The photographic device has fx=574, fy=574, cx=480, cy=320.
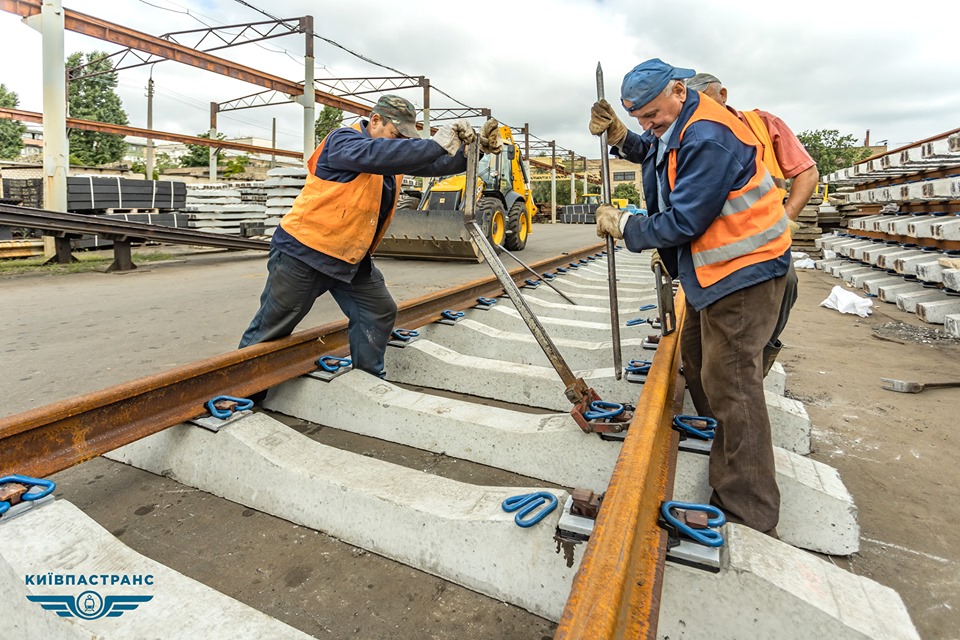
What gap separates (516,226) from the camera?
12.9 m

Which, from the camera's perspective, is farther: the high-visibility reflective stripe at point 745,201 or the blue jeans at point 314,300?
the blue jeans at point 314,300

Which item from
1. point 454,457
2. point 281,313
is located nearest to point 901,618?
point 454,457

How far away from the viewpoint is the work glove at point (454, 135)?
9.04 feet

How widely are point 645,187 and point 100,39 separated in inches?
592

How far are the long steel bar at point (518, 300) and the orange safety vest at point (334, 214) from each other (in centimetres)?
56

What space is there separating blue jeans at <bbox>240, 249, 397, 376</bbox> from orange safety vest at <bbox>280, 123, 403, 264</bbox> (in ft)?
0.55

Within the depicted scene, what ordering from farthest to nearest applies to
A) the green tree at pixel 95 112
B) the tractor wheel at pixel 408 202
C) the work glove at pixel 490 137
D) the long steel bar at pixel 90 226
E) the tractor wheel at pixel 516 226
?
the green tree at pixel 95 112
the tractor wheel at pixel 516 226
the tractor wheel at pixel 408 202
the long steel bar at pixel 90 226
the work glove at pixel 490 137

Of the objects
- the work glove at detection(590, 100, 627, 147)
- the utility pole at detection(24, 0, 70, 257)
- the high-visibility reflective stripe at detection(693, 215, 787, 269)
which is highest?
the utility pole at detection(24, 0, 70, 257)

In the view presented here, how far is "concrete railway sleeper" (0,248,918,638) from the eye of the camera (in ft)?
4.49

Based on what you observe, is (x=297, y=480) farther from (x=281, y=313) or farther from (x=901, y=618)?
(x=901, y=618)

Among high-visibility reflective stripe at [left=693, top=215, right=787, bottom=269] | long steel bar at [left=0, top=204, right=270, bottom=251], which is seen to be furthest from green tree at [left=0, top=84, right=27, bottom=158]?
high-visibility reflective stripe at [left=693, top=215, right=787, bottom=269]

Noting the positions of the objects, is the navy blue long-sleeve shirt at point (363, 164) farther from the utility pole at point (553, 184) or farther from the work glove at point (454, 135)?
the utility pole at point (553, 184)

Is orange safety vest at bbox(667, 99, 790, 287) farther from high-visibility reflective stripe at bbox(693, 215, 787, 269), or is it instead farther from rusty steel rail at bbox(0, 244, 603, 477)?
rusty steel rail at bbox(0, 244, 603, 477)

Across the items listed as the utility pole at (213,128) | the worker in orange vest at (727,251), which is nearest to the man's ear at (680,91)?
the worker in orange vest at (727,251)
